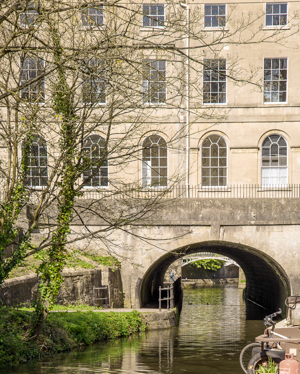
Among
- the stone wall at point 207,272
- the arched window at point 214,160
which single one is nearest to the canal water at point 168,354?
the arched window at point 214,160

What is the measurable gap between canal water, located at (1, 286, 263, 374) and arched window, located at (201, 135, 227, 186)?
578cm

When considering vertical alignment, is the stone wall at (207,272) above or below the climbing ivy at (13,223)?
below

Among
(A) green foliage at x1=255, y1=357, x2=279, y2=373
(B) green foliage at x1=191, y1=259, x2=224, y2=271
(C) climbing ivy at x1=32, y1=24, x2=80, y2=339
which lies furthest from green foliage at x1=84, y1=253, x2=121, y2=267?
(B) green foliage at x1=191, y1=259, x2=224, y2=271

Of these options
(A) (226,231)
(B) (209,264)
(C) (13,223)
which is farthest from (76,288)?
(B) (209,264)

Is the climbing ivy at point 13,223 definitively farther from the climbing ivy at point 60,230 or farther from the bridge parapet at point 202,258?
the bridge parapet at point 202,258

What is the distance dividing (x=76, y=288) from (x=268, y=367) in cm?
920

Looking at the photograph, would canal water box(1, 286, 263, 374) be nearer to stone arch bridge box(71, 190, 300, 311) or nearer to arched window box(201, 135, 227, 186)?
stone arch bridge box(71, 190, 300, 311)

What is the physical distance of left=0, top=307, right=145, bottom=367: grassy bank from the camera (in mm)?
10797

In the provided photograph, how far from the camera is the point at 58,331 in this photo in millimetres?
12750

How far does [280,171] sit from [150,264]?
708 cm

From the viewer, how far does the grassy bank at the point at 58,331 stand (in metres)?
10.8

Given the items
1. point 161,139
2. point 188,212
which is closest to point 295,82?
point 161,139

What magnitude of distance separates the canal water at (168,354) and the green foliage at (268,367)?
2.47m

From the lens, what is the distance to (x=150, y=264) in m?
19.0
